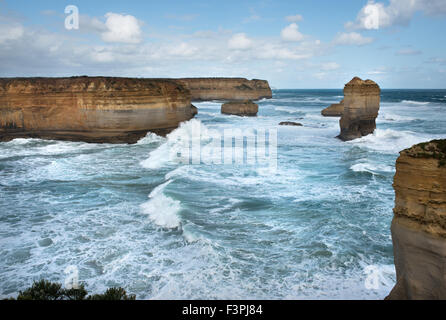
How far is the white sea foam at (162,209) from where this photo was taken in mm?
9141

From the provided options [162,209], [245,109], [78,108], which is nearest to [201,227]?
[162,209]

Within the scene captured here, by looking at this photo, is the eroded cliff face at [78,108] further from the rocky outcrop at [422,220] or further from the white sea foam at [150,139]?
the rocky outcrop at [422,220]

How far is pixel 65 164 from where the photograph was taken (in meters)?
16.5

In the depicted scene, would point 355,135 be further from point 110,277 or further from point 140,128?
point 110,277

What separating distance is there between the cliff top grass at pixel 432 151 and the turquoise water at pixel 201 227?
9.26 feet

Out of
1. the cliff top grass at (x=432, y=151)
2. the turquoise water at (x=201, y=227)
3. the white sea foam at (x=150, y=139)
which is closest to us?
the cliff top grass at (x=432, y=151)

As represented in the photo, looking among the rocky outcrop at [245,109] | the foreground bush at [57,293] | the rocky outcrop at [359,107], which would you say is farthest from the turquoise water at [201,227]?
the rocky outcrop at [245,109]

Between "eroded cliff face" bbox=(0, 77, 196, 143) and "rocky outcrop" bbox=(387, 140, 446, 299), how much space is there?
19618 millimetres

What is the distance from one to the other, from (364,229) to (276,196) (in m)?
3.30

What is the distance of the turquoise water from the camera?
6438 mm

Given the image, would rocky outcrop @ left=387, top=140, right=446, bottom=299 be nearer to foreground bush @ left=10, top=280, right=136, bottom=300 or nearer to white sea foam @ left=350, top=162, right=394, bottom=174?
foreground bush @ left=10, top=280, right=136, bottom=300

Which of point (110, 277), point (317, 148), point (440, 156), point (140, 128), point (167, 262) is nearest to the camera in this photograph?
point (440, 156)

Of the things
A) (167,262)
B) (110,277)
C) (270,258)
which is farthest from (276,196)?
(110,277)

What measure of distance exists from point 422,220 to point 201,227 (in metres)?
5.46
